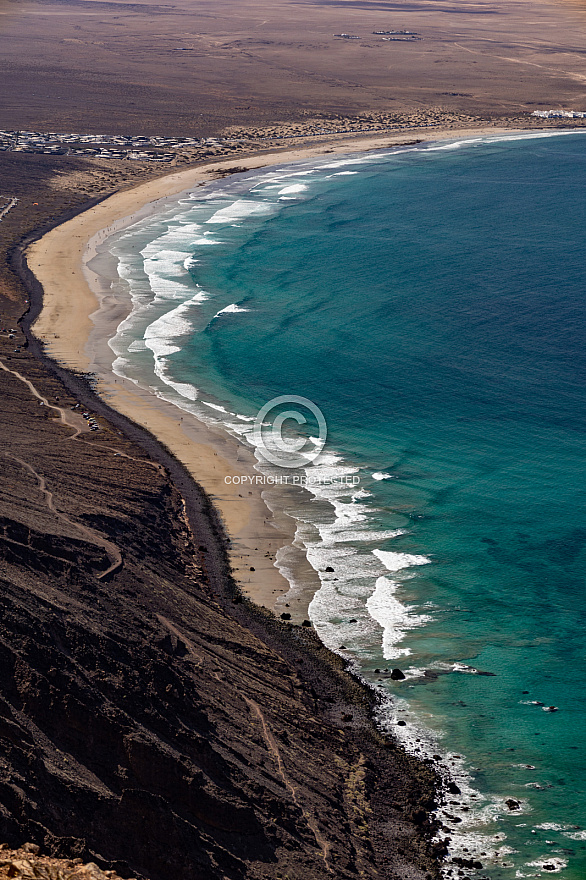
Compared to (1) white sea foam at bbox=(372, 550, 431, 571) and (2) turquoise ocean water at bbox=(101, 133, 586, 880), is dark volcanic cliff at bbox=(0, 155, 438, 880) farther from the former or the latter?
(1) white sea foam at bbox=(372, 550, 431, 571)

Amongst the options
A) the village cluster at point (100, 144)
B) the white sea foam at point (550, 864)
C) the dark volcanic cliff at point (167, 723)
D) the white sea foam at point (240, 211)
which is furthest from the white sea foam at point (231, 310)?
the village cluster at point (100, 144)

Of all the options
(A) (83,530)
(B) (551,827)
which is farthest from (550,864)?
(A) (83,530)

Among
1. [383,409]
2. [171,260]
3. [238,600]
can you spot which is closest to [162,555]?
[238,600]

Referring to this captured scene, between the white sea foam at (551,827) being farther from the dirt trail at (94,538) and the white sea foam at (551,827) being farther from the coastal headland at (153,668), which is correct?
the dirt trail at (94,538)

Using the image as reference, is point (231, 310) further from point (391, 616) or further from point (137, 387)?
point (391, 616)

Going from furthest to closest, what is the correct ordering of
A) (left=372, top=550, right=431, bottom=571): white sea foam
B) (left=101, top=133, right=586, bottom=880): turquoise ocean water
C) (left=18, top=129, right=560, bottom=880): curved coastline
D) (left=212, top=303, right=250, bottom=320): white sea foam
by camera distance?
(left=212, top=303, right=250, bottom=320): white sea foam < (left=372, top=550, right=431, bottom=571): white sea foam < (left=18, top=129, right=560, bottom=880): curved coastline < (left=101, top=133, right=586, bottom=880): turquoise ocean water

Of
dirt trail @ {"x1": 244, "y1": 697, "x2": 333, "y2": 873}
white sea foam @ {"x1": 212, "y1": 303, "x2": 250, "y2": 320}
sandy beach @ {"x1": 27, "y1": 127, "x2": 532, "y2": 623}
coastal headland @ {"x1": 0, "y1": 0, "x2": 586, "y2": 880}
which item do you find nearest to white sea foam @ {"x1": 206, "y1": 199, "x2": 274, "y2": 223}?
sandy beach @ {"x1": 27, "y1": 127, "x2": 532, "y2": 623}
